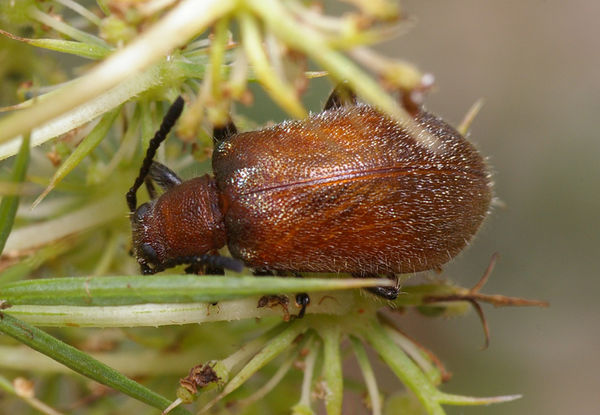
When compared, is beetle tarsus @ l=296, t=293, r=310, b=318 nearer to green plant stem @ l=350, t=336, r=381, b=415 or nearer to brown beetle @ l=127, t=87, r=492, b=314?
brown beetle @ l=127, t=87, r=492, b=314

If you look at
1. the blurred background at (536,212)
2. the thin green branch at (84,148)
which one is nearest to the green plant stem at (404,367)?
the thin green branch at (84,148)

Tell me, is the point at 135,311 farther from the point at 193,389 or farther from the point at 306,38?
the point at 306,38

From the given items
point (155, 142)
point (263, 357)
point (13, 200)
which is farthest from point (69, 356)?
point (155, 142)

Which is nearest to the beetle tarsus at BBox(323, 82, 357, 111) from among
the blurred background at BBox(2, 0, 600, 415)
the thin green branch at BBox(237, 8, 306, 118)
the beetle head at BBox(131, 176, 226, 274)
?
the beetle head at BBox(131, 176, 226, 274)

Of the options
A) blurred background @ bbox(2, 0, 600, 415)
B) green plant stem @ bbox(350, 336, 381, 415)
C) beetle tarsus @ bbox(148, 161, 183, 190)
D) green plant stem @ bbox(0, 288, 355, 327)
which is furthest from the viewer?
blurred background @ bbox(2, 0, 600, 415)

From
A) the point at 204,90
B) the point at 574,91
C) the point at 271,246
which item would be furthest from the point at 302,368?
the point at 574,91

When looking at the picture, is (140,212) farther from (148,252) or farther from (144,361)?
(144,361)

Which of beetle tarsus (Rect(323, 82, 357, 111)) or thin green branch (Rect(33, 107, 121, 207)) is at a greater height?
beetle tarsus (Rect(323, 82, 357, 111))
